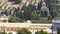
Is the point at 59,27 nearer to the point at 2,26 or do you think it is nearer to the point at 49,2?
the point at 2,26

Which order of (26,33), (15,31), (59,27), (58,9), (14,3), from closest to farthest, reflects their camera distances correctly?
(59,27), (26,33), (15,31), (58,9), (14,3)

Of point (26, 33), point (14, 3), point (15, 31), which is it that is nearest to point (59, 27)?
point (26, 33)

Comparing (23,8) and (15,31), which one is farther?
(23,8)

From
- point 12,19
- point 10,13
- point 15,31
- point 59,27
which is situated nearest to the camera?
point 59,27

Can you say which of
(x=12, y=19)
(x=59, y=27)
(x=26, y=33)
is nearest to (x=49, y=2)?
(x=12, y=19)

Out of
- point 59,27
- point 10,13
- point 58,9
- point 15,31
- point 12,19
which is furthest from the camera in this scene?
point 58,9

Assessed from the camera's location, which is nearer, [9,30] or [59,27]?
[59,27]

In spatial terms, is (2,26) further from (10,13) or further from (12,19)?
(10,13)

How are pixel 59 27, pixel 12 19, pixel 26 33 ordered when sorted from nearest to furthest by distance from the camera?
pixel 59 27 → pixel 26 33 → pixel 12 19
